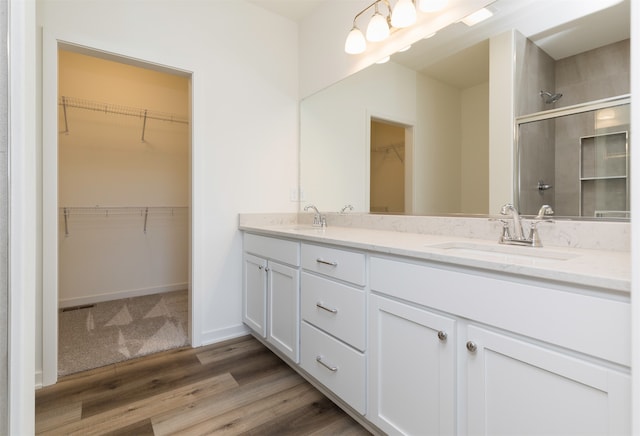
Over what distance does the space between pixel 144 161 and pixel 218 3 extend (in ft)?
5.99

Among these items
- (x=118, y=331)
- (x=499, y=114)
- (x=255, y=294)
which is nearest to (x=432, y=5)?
(x=499, y=114)

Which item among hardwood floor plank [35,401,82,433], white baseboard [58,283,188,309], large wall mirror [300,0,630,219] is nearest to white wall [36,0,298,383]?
large wall mirror [300,0,630,219]

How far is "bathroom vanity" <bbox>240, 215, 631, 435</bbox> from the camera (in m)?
0.72

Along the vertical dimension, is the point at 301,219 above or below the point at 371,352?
above

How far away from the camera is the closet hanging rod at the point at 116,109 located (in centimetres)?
291

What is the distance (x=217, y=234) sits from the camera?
2.27 m

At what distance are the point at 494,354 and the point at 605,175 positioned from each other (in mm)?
817

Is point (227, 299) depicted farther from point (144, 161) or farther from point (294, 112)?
point (144, 161)

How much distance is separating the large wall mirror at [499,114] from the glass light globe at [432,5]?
0.38 feet

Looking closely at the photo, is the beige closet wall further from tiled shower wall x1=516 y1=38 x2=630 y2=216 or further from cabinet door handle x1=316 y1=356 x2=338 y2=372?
tiled shower wall x1=516 y1=38 x2=630 y2=216

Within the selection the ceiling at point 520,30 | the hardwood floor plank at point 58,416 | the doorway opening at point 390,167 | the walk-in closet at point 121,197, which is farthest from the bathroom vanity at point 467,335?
the walk-in closet at point 121,197

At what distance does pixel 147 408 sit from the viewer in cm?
152

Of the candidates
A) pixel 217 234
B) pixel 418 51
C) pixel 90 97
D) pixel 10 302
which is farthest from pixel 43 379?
pixel 418 51

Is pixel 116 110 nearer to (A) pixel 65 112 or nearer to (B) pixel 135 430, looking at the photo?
(A) pixel 65 112
